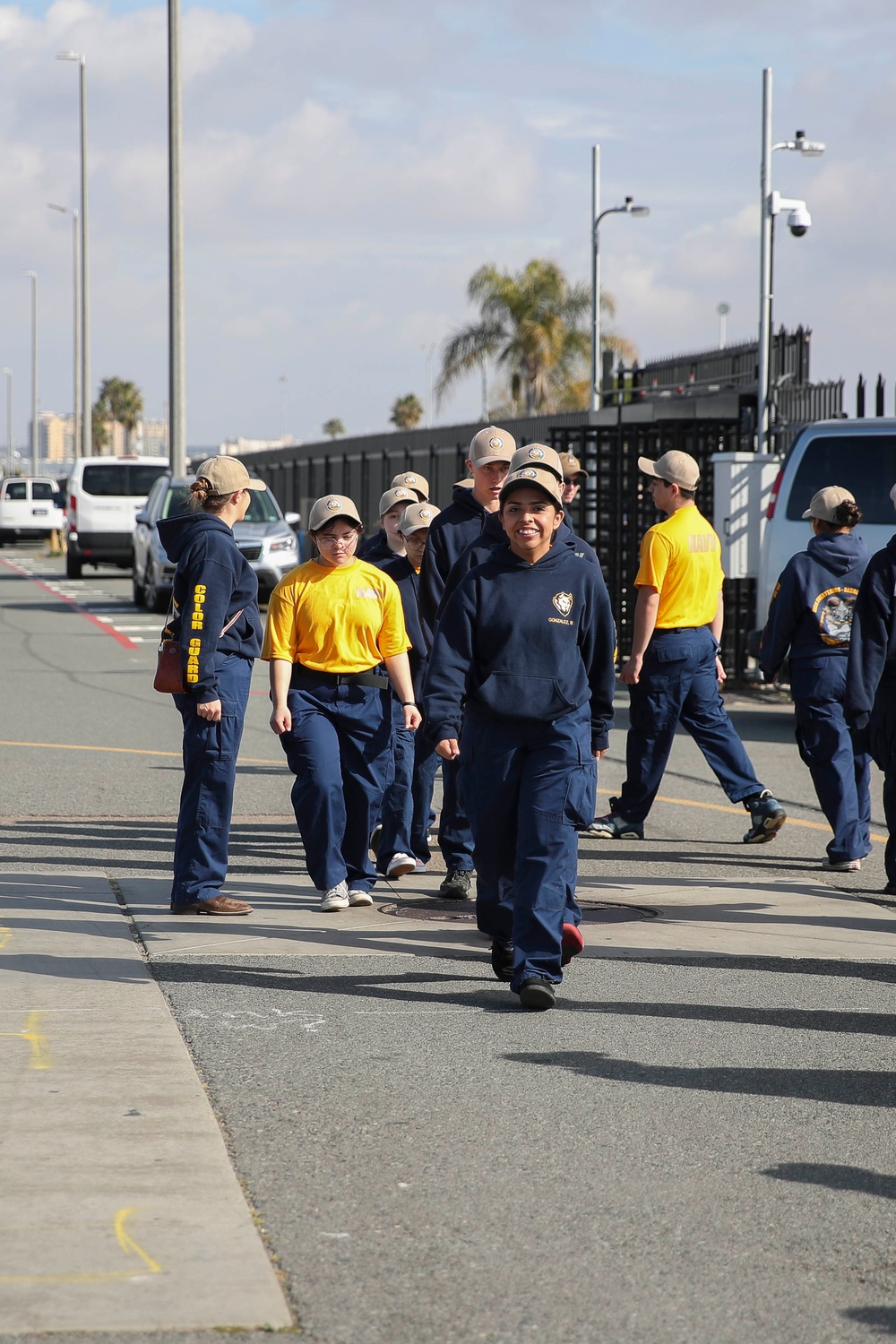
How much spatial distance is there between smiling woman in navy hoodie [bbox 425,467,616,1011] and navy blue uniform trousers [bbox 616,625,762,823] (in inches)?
118

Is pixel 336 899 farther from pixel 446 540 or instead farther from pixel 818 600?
pixel 818 600

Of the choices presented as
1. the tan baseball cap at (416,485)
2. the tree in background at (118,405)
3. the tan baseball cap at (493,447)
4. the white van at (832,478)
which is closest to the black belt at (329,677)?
the tan baseball cap at (493,447)

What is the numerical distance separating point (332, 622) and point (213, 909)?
4.11 ft

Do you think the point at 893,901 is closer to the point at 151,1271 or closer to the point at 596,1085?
the point at 596,1085

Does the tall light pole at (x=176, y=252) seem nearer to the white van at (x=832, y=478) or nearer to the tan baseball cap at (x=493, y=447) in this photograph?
the white van at (x=832, y=478)

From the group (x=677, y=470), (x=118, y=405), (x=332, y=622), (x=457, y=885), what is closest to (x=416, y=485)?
(x=677, y=470)

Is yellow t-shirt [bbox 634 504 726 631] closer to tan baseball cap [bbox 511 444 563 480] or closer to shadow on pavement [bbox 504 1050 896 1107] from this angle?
tan baseball cap [bbox 511 444 563 480]

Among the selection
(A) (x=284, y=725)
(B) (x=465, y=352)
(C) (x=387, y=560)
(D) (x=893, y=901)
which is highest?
(B) (x=465, y=352)

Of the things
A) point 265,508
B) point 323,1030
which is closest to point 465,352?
point 265,508

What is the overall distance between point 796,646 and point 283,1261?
5553 millimetres

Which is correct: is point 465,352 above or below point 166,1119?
above

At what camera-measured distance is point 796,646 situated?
8656mm

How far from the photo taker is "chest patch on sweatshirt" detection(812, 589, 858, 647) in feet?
27.9

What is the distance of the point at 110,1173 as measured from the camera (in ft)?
13.6
